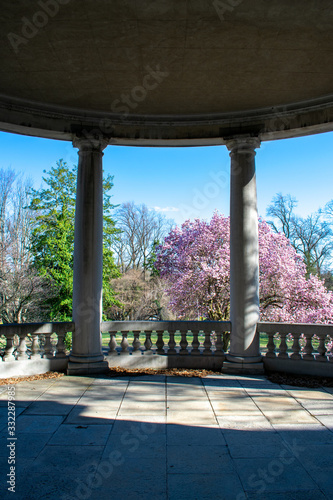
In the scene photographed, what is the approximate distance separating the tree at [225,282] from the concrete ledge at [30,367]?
1200 centimetres

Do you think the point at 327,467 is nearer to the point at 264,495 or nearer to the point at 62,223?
the point at 264,495

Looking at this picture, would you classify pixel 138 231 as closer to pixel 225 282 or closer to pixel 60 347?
pixel 225 282

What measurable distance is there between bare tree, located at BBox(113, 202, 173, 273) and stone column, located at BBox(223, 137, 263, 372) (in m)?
46.2

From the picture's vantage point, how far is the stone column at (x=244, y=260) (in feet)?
44.8

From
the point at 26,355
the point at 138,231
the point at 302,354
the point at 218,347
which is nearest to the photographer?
the point at 26,355

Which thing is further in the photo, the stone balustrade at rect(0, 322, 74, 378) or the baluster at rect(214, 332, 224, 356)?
the baluster at rect(214, 332, 224, 356)

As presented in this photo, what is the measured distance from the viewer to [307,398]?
1030cm

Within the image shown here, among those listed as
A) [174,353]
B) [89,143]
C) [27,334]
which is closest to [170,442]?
[174,353]

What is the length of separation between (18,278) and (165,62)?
82.0 feet

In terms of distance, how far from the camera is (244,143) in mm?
14109

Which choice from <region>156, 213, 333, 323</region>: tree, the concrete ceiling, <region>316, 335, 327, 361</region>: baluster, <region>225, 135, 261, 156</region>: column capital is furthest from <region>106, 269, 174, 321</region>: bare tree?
the concrete ceiling

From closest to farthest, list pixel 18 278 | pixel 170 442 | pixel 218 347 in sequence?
pixel 170 442 → pixel 218 347 → pixel 18 278

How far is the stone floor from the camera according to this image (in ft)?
18.5

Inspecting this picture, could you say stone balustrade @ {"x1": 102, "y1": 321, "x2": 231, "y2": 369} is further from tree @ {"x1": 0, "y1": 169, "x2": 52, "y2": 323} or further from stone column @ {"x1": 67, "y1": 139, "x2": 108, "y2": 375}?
tree @ {"x1": 0, "y1": 169, "x2": 52, "y2": 323}
